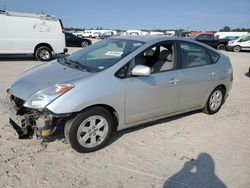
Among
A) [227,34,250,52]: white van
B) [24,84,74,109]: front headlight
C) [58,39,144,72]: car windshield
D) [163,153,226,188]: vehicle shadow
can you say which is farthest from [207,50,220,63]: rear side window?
[227,34,250,52]: white van

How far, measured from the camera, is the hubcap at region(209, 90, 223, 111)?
5.66m

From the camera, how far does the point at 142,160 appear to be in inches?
147

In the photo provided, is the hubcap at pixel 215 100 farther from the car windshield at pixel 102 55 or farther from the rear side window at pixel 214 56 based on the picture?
the car windshield at pixel 102 55

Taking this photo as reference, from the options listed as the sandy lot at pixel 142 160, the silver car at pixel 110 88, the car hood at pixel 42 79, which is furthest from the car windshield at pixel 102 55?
the sandy lot at pixel 142 160

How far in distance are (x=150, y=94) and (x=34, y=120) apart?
5.89ft

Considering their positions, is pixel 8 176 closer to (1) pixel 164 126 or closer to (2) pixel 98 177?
(2) pixel 98 177

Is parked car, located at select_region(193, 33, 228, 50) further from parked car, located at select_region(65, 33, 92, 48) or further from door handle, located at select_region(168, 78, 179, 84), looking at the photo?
door handle, located at select_region(168, 78, 179, 84)

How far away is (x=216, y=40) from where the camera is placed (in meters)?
28.3

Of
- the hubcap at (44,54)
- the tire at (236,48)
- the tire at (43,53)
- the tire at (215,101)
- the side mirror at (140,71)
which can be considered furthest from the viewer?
the tire at (236,48)

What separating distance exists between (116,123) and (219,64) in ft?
9.09

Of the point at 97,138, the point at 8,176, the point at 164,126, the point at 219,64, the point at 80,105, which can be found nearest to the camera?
the point at 8,176

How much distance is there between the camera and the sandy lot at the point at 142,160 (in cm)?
325

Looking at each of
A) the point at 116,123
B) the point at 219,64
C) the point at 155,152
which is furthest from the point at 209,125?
the point at 116,123

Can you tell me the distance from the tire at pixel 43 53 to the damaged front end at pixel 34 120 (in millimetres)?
9906
